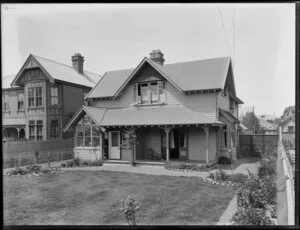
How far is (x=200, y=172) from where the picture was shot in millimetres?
13875

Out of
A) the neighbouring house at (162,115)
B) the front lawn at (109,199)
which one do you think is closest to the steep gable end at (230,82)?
the neighbouring house at (162,115)

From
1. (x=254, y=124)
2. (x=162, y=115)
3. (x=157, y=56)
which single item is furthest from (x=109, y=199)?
(x=254, y=124)

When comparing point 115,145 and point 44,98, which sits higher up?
point 44,98

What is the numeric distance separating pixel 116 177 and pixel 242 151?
15.0 m

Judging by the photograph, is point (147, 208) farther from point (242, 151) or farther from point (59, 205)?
point (242, 151)

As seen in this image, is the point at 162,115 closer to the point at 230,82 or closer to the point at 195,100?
the point at 195,100

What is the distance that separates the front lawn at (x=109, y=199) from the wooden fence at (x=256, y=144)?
498 inches

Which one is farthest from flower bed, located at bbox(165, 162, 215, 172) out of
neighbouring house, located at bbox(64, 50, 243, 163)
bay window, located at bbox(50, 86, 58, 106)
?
bay window, located at bbox(50, 86, 58, 106)

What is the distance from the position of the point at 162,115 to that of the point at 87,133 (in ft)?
20.5

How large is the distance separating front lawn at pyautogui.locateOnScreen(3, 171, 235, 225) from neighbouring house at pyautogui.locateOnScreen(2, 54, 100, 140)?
10.9 meters

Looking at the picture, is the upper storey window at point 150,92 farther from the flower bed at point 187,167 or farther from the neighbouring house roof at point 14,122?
the neighbouring house roof at point 14,122

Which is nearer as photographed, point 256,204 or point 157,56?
point 256,204

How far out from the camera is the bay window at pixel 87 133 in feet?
60.7

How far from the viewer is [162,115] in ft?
56.2
